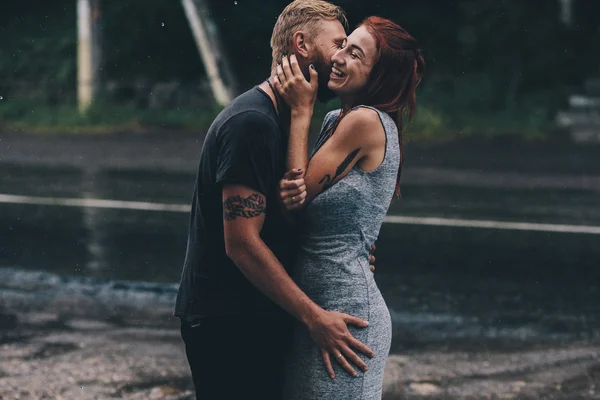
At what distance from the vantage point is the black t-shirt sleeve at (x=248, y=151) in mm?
2953

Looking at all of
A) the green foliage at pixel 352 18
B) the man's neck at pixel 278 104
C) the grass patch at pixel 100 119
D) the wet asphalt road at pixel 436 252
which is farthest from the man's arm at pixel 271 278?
the grass patch at pixel 100 119

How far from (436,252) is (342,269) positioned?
5.73 metres

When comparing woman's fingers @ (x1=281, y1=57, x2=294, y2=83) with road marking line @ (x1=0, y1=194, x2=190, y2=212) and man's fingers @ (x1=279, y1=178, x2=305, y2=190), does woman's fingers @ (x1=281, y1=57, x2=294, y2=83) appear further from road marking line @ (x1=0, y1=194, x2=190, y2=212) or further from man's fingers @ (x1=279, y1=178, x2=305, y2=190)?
road marking line @ (x1=0, y1=194, x2=190, y2=212)

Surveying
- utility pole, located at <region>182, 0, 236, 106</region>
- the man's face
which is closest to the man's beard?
the man's face

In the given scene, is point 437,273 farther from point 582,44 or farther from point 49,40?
point 49,40

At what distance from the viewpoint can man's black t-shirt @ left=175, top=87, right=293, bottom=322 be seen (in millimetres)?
2963

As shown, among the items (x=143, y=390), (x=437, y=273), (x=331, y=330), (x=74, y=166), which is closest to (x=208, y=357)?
(x=331, y=330)

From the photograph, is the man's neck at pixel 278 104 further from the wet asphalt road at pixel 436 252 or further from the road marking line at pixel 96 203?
the road marking line at pixel 96 203

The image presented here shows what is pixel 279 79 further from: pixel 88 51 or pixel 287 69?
pixel 88 51

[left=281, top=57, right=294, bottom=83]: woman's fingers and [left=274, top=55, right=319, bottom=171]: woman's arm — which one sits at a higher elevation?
[left=281, top=57, right=294, bottom=83]: woman's fingers

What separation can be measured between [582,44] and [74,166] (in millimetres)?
8850

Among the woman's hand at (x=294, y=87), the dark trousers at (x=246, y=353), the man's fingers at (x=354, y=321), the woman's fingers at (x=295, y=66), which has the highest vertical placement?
the woman's fingers at (x=295, y=66)

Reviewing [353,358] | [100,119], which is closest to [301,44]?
[353,358]

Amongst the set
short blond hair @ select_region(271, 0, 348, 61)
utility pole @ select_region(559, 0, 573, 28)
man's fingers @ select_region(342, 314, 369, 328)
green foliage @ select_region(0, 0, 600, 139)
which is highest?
short blond hair @ select_region(271, 0, 348, 61)
